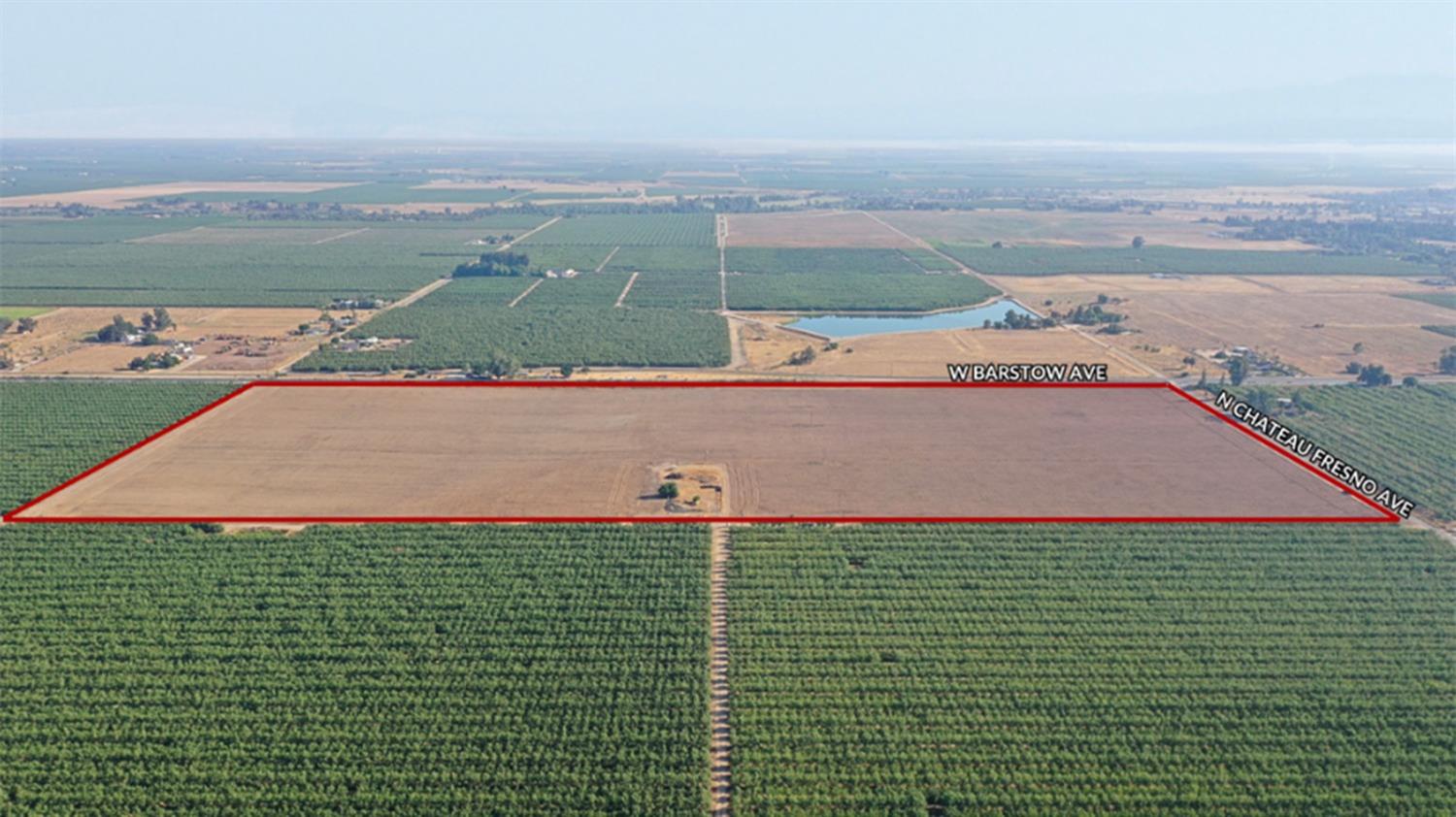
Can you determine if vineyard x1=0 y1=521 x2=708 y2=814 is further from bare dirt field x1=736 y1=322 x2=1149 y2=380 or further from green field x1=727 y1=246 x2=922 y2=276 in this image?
green field x1=727 y1=246 x2=922 y2=276

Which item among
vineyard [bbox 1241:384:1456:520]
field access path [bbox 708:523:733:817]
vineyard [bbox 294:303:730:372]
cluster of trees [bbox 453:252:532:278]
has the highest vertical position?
cluster of trees [bbox 453:252:532:278]

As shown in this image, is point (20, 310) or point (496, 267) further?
point (496, 267)

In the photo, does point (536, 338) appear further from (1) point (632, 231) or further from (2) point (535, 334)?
(1) point (632, 231)

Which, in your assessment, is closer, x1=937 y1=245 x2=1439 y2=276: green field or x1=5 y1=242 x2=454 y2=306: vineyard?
x1=5 y1=242 x2=454 y2=306: vineyard

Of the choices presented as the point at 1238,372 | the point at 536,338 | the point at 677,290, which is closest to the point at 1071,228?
the point at 677,290

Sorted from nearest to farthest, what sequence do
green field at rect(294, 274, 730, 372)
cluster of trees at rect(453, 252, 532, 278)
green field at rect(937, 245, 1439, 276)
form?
green field at rect(294, 274, 730, 372) → cluster of trees at rect(453, 252, 532, 278) → green field at rect(937, 245, 1439, 276)

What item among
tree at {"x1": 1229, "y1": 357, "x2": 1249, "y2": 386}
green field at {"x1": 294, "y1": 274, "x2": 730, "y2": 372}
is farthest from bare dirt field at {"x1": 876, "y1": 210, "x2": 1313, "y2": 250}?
tree at {"x1": 1229, "y1": 357, "x2": 1249, "y2": 386}

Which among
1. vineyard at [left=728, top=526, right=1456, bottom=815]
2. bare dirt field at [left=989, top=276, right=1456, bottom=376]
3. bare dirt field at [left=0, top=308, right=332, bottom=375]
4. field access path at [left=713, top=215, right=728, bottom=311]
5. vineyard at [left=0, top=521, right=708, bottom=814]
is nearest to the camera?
vineyard at [left=0, top=521, right=708, bottom=814]
